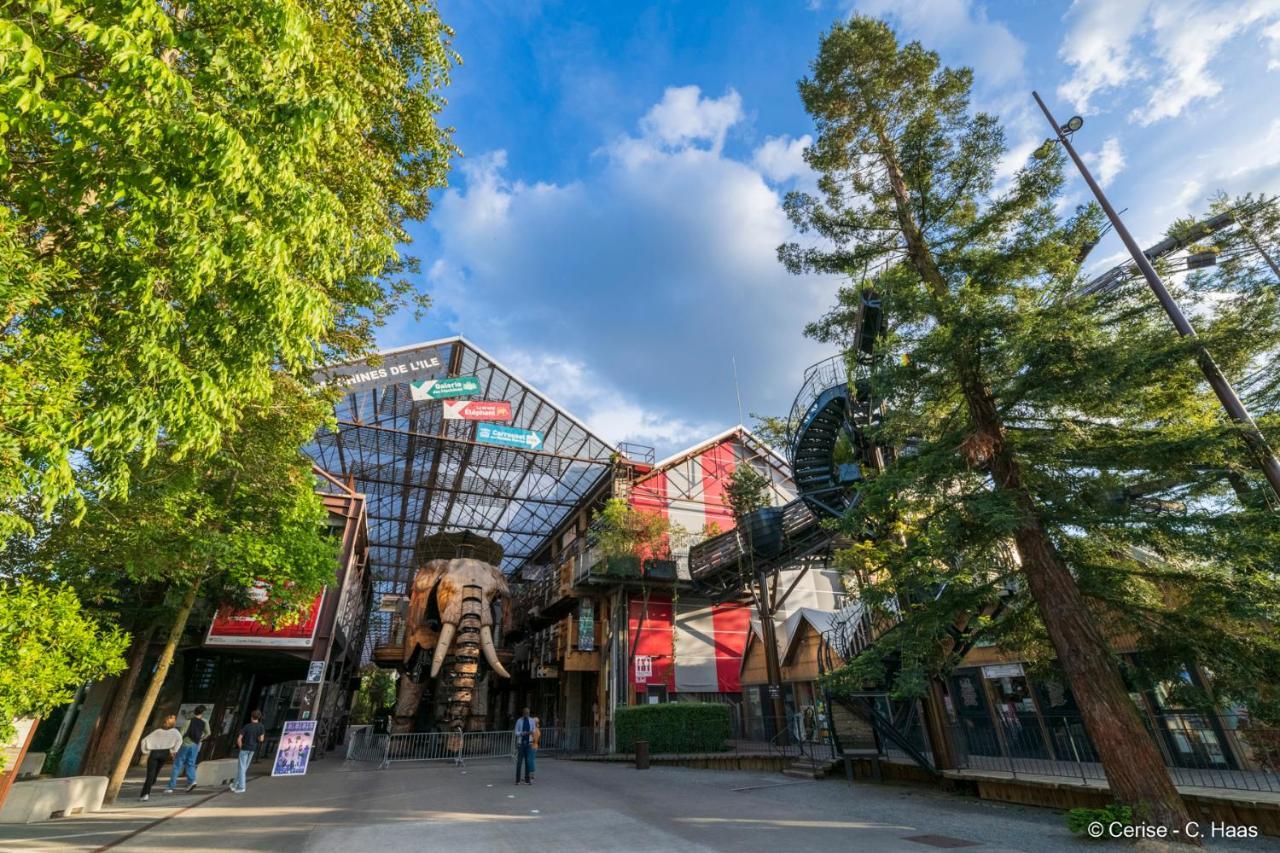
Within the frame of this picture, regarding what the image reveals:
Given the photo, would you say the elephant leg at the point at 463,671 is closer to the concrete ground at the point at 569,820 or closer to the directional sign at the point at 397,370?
the concrete ground at the point at 569,820

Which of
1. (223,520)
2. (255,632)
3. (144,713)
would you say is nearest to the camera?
(144,713)

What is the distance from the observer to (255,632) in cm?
1561

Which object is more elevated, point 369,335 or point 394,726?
point 369,335

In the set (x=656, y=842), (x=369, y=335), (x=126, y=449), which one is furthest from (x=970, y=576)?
(x=369, y=335)

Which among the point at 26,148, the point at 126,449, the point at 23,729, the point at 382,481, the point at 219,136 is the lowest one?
the point at 23,729

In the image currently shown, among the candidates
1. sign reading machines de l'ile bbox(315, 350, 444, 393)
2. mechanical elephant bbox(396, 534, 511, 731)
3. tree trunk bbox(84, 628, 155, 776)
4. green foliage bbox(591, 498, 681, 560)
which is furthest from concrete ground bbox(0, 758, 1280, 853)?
sign reading machines de l'ile bbox(315, 350, 444, 393)

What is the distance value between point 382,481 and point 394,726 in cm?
1347

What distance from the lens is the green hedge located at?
17188 mm

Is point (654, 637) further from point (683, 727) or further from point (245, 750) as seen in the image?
point (245, 750)

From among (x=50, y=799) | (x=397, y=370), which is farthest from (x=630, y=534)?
(x=50, y=799)

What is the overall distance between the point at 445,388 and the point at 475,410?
4.84 feet

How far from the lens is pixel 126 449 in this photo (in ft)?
13.5

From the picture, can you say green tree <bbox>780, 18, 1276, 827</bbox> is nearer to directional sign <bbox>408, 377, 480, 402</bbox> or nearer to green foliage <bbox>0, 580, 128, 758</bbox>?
green foliage <bbox>0, 580, 128, 758</bbox>

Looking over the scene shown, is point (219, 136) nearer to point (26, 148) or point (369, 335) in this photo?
point (26, 148)
